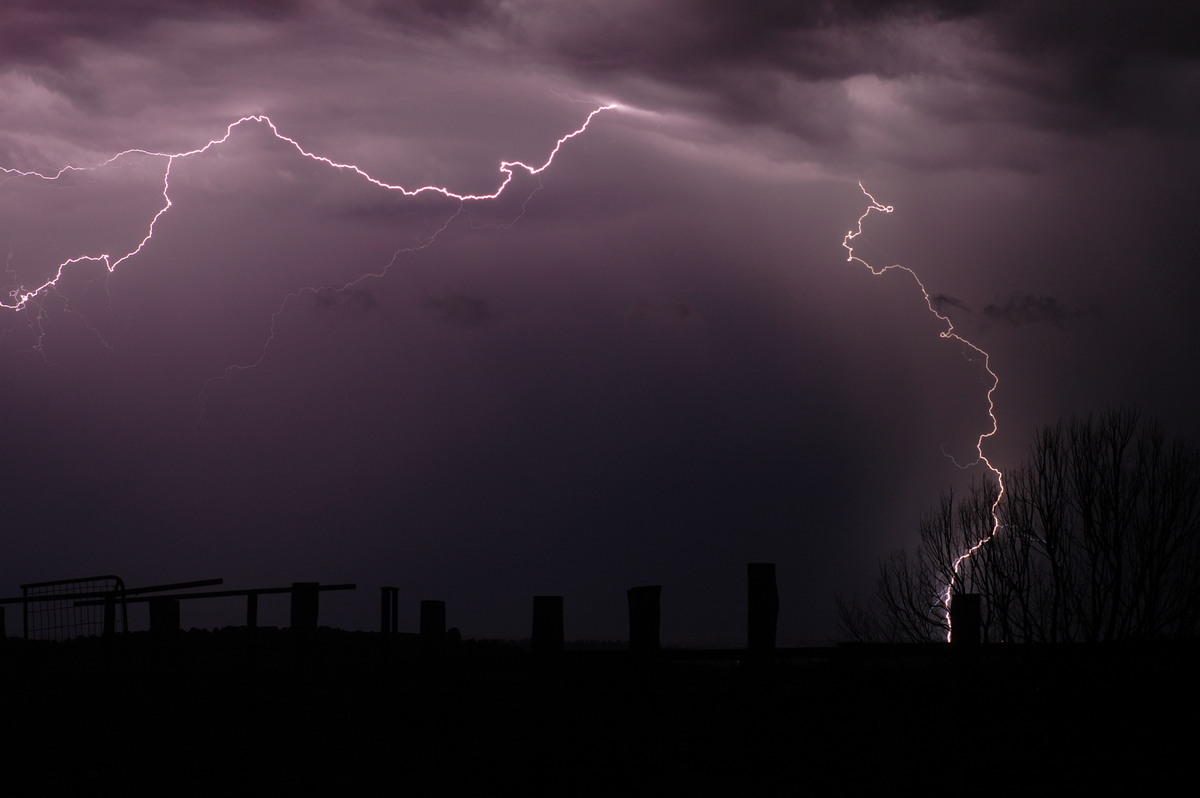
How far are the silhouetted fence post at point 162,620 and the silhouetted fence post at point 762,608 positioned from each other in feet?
29.0

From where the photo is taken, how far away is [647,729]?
380 inches

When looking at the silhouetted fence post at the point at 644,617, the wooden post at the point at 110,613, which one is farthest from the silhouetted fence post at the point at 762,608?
the wooden post at the point at 110,613

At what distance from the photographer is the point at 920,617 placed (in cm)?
2481

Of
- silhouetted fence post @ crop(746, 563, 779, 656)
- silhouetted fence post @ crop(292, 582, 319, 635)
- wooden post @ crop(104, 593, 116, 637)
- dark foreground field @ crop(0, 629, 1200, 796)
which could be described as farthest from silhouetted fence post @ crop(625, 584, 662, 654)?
wooden post @ crop(104, 593, 116, 637)

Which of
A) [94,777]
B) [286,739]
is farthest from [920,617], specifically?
[94,777]

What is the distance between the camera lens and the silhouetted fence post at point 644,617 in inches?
425

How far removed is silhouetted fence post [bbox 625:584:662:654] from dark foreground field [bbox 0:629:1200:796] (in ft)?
0.89

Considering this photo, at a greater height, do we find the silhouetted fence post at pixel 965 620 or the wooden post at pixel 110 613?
the silhouetted fence post at pixel 965 620

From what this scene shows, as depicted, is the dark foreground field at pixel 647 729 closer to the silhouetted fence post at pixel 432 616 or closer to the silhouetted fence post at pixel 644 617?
the silhouetted fence post at pixel 644 617

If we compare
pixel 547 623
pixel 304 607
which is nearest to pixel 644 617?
pixel 547 623

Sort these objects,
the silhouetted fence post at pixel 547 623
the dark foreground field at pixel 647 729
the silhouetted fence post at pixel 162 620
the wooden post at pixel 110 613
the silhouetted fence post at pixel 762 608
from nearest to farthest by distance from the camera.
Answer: the dark foreground field at pixel 647 729
the silhouetted fence post at pixel 762 608
the silhouetted fence post at pixel 547 623
the wooden post at pixel 110 613
the silhouetted fence post at pixel 162 620

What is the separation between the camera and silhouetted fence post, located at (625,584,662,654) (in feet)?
35.4

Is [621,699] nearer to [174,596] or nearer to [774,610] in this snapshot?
[774,610]

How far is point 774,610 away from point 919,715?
64.3 inches
